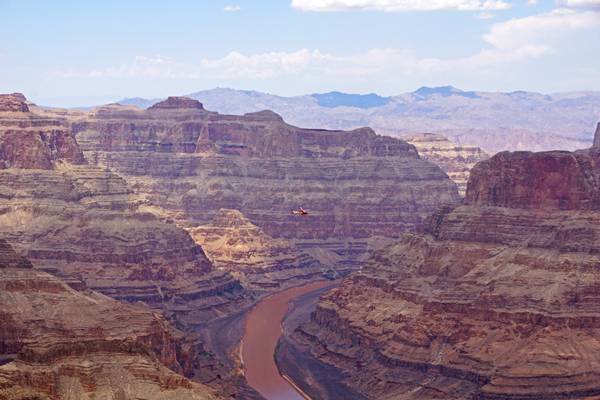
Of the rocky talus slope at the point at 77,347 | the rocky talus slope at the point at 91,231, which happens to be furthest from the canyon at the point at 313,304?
the rocky talus slope at the point at 91,231

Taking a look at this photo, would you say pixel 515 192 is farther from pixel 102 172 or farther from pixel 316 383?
pixel 102 172

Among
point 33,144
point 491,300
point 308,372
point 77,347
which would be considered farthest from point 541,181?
point 33,144

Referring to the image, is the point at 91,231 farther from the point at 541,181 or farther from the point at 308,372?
the point at 541,181

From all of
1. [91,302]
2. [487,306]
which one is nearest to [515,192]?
[487,306]

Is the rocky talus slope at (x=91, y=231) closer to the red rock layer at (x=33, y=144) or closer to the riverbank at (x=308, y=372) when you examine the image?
the red rock layer at (x=33, y=144)

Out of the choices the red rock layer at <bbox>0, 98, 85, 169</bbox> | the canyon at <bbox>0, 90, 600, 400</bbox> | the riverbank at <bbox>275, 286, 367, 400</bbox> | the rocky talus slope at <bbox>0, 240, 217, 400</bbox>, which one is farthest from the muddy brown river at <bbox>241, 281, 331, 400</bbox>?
the red rock layer at <bbox>0, 98, 85, 169</bbox>

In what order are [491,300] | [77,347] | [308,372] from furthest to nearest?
1. [308,372]
2. [491,300]
3. [77,347]

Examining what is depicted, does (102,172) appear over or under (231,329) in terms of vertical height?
over
